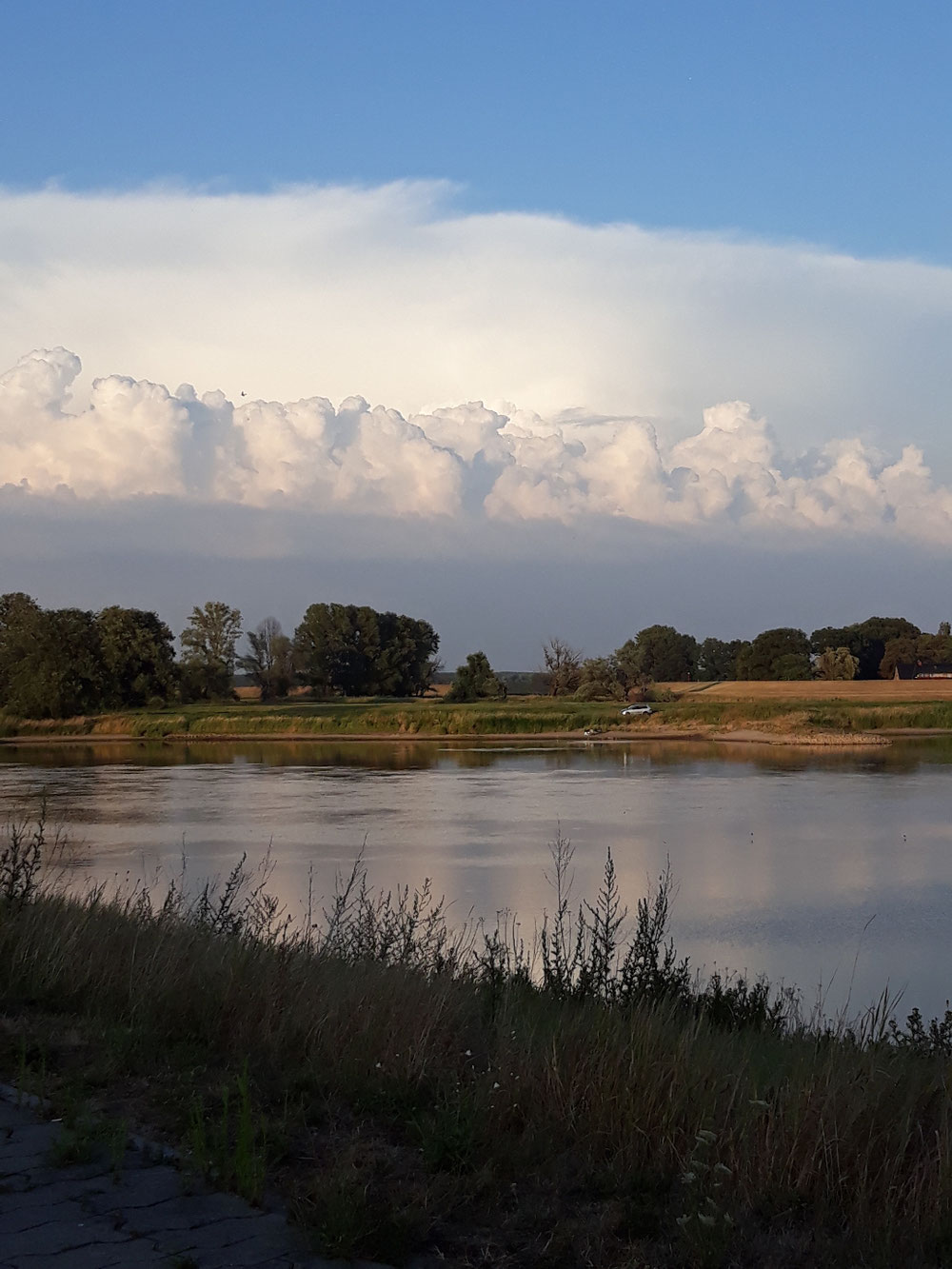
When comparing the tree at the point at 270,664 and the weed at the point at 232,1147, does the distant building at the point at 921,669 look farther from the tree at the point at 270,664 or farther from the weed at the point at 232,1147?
the weed at the point at 232,1147

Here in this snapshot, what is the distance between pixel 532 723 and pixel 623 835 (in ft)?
156

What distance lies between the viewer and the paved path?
12.8 feet

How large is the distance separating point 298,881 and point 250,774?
29212mm

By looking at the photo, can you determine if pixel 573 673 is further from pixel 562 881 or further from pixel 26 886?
pixel 26 886

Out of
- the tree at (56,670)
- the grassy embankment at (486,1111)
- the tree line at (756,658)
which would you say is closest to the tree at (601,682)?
the tree line at (756,658)

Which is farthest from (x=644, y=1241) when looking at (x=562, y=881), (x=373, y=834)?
(x=373, y=834)

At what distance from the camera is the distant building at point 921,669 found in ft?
364

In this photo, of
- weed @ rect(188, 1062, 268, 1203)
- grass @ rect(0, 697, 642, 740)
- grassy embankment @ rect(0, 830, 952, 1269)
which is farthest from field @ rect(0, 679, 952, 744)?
weed @ rect(188, 1062, 268, 1203)

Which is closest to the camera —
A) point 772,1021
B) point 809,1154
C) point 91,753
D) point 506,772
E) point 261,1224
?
point 261,1224

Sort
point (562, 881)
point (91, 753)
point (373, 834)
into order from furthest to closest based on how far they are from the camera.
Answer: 1. point (91, 753)
2. point (373, 834)
3. point (562, 881)

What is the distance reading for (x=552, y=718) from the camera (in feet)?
248

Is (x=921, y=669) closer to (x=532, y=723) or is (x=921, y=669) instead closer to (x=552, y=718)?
(x=552, y=718)

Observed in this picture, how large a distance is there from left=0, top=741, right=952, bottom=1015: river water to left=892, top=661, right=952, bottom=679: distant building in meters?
58.0

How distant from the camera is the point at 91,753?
65062 mm
